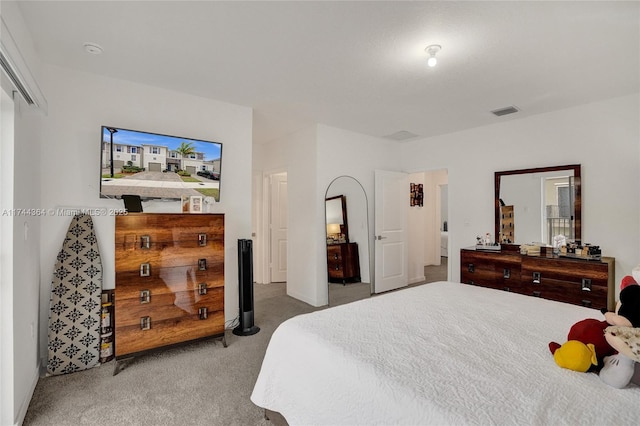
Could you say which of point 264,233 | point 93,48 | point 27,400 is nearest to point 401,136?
point 264,233

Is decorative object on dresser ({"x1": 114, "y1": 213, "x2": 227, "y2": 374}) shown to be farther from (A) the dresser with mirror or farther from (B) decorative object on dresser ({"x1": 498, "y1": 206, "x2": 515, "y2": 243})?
(B) decorative object on dresser ({"x1": 498, "y1": 206, "x2": 515, "y2": 243})

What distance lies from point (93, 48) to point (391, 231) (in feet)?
14.1

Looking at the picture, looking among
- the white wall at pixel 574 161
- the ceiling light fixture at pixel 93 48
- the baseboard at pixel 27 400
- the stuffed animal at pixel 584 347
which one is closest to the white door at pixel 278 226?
the white wall at pixel 574 161

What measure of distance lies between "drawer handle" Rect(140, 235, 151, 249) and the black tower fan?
3.14ft

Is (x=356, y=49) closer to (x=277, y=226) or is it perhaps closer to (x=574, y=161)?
(x=574, y=161)

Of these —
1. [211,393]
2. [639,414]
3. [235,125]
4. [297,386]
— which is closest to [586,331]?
[639,414]

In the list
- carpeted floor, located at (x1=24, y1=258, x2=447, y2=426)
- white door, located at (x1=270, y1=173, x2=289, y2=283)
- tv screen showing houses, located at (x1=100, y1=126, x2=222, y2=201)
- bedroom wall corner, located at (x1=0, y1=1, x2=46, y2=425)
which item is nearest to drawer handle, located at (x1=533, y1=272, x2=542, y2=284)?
carpeted floor, located at (x1=24, y1=258, x2=447, y2=426)

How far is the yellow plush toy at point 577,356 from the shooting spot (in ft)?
3.99

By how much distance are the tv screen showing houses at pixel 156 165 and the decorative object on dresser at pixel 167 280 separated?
0.43 metres

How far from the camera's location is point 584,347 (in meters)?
1.24

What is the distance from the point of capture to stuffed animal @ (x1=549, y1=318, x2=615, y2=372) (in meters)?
1.22

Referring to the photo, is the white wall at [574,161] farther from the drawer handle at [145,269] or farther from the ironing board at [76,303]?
the ironing board at [76,303]

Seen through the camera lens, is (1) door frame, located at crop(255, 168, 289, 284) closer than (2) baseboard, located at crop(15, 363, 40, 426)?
No

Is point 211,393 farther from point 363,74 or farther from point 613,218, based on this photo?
point 613,218
